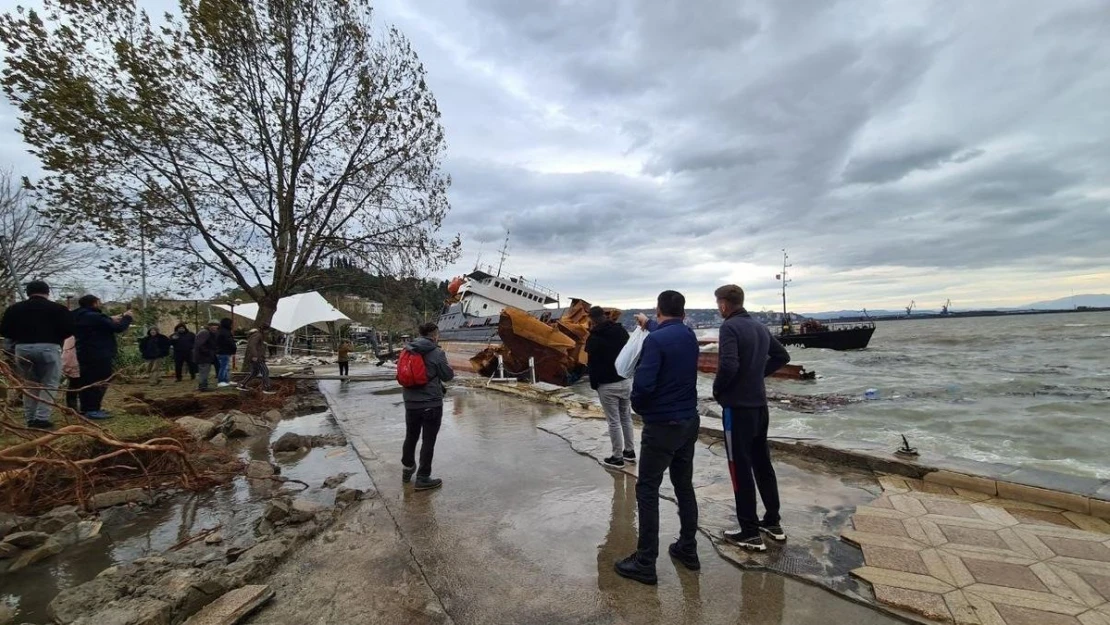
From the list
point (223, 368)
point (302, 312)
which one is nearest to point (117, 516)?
point (223, 368)

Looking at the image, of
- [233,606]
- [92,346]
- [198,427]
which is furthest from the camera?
[198,427]

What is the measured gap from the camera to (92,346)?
265 inches

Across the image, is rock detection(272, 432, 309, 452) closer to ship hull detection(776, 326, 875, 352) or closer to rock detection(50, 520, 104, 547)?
rock detection(50, 520, 104, 547)

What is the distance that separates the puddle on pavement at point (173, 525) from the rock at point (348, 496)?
0.65 ft

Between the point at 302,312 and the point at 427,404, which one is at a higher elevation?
the point at 302,312

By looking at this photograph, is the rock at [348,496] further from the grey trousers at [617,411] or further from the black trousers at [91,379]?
the black trousers at [91,379]

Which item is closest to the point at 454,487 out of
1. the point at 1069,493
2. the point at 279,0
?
the point at 1069,493

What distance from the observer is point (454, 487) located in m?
4.85

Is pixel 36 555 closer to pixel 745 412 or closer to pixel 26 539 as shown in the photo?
pixel 26 539

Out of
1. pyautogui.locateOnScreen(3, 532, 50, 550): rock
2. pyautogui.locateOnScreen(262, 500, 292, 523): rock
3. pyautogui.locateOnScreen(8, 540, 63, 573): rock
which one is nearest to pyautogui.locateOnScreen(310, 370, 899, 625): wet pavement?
pyautogui.locateOnScreen(262, 500, 292, 523): rock

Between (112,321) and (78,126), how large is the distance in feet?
17.5

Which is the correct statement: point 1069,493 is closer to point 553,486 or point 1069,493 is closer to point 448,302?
point 553,486

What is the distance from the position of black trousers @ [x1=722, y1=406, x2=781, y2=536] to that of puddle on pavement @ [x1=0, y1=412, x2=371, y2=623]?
140 inches

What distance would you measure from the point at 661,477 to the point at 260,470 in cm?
488
